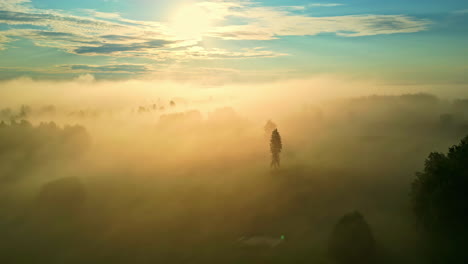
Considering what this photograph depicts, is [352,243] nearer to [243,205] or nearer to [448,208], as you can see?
[448,208]

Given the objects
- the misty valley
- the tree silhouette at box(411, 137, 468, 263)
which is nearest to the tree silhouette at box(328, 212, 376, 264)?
the misty valley

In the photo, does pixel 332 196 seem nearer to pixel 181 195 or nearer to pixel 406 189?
pixel 406 189

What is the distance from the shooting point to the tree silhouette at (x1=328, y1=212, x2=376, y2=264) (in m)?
48.9

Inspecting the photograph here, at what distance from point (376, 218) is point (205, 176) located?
51279mm

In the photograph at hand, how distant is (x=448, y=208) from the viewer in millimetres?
47281

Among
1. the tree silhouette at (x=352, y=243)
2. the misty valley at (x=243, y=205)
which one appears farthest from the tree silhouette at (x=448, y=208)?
the tree silhouette at (x=352, y=243)

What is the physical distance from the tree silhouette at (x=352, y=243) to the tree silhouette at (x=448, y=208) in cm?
918

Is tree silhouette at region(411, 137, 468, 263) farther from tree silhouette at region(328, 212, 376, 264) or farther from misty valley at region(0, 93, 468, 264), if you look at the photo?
tree silhouette at region(328, 212, 376, 264)

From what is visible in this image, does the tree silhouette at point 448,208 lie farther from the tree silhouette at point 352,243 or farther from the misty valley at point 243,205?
the tree silhouette at point 352,243

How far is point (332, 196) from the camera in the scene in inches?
2943

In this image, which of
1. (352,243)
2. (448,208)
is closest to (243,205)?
(352,243)

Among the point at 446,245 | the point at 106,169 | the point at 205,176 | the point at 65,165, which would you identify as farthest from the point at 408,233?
the point at 65,165

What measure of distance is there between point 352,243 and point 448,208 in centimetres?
1458

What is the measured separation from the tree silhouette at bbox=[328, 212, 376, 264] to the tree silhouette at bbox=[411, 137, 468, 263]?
30.1 feet
